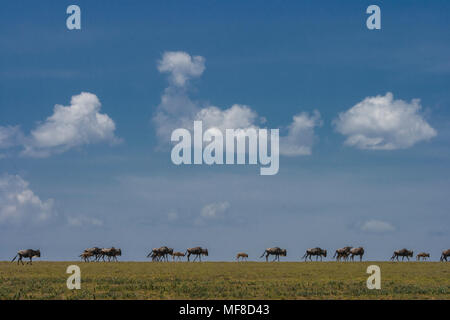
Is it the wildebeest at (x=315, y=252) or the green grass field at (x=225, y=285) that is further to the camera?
the wildebeest at (x=315, y=252)

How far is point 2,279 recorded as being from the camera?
49469mm

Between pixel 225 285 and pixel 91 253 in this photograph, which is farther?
pixel 91 253

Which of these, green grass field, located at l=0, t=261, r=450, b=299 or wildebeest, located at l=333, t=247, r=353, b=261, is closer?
green grass field, located at l=0, t=261, r=450, b=299

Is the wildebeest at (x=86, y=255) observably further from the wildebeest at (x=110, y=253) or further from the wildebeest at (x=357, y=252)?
the wildebeest at (x=357, y=252)

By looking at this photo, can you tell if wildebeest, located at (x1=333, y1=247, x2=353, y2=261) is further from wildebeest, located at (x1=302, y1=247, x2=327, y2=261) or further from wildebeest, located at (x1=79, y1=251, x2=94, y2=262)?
wildebeest, located at (x1=79, y1=251, x2=94, y2=262)

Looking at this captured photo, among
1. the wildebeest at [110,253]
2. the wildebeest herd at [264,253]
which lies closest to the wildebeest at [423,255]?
the wildebeest herd at [264,253]

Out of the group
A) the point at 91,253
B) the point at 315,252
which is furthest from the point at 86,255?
the point at 315,252

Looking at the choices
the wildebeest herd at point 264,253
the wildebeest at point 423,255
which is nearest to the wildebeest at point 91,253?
the wildebeest herd at point 264,253

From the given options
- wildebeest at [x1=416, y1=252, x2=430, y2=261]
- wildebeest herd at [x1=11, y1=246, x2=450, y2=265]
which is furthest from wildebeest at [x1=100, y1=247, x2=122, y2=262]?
wildebeest at [x1=416, y1=252, x2=430, y2=261]

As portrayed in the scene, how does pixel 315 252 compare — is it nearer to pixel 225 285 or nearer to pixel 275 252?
pixel 275 252

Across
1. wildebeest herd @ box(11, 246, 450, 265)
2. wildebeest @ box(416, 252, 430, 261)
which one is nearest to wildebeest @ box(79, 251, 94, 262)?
wildebeest herd @ box(11, 246, 450, 265)
